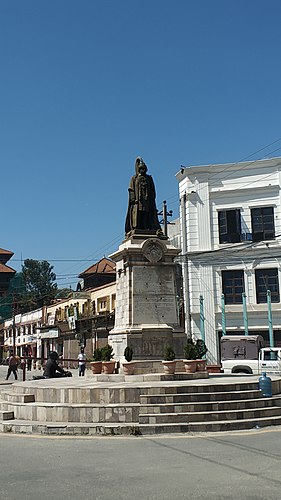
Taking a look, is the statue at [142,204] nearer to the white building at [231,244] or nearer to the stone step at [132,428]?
the stone step at [132,428]

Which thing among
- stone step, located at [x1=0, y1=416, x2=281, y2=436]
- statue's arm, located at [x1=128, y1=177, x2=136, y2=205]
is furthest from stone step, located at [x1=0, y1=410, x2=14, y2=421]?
statue's arm, located at [x1=128, y1=177, x2=136, y2=205]

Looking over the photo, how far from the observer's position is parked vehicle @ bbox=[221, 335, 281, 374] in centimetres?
2548

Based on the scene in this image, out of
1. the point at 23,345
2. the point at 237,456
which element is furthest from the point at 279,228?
the point at 23,345

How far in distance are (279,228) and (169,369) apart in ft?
66.6

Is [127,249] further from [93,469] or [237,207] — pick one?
[237,207]

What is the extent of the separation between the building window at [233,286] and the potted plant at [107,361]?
18.3 m

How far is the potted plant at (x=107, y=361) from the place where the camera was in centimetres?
1634

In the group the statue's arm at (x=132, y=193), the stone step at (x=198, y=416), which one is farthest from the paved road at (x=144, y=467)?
the statue's arm at (x=132, y=193)

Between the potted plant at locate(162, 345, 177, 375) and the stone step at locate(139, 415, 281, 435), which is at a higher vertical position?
the potted plant at locate(162, 345, 177, 375)

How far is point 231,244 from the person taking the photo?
3431 cm

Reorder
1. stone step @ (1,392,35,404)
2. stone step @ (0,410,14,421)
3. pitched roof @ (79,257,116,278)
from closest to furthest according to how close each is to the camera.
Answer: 1. stone step @ (0,410,14,421)
2. stone step @ (1,392,35,404)
3. pitched roof @ (79,257,116,278)

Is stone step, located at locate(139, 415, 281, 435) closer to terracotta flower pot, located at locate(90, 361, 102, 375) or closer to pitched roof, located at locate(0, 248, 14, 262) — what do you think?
terracotta flower pot, located at locate(90, 361, 102, 375)

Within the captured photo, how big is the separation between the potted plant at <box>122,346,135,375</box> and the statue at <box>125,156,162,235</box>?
4402mm

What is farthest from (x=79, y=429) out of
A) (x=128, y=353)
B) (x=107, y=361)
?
(x=107, y=361)
